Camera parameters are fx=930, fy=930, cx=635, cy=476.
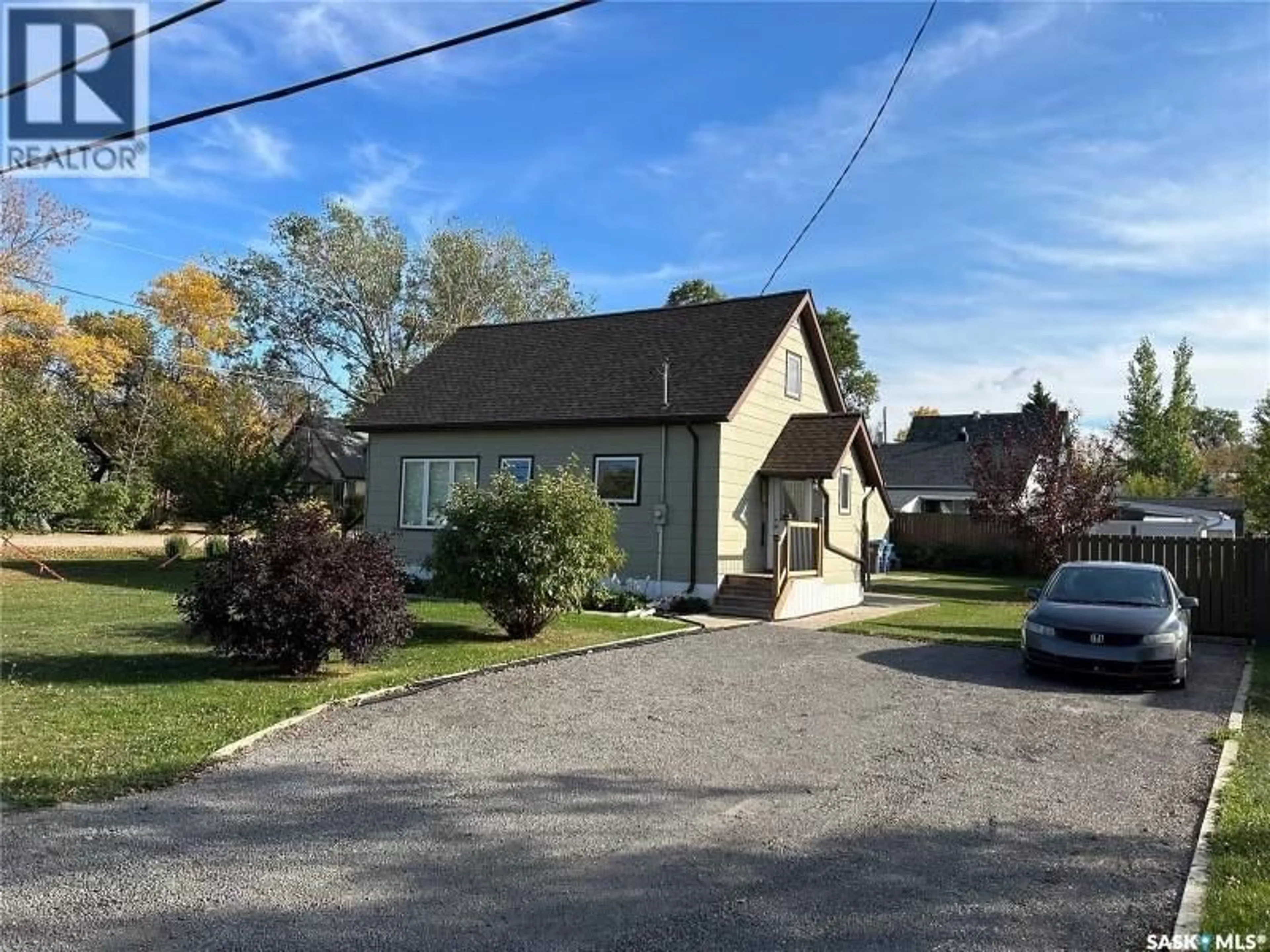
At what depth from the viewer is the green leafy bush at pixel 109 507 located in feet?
118

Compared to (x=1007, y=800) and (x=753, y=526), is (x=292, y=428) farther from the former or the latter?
(x=1007, y=800)

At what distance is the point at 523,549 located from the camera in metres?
12.8

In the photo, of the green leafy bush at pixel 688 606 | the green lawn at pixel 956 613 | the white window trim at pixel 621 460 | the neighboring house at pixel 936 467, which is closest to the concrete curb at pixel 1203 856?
the green lawn at pixel 956 613

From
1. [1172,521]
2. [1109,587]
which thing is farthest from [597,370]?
[1172,521]

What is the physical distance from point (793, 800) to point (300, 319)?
131 ft

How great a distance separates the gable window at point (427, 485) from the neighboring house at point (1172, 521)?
714 inches

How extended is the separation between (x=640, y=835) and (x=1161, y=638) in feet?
25.6

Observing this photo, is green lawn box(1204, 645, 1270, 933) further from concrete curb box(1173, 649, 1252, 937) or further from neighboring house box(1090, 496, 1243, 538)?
neighboring house box(1090, 496, 1243, 538)

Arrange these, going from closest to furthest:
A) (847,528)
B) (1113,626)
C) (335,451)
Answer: (1113,626) < (847,528) < (335,451)

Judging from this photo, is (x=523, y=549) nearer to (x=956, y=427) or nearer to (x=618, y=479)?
(x=618, y=479)

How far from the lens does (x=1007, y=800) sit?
20.6 ft

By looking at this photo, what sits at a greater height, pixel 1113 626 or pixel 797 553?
pixel 797 553

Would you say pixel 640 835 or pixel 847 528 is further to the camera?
pixel 847 528

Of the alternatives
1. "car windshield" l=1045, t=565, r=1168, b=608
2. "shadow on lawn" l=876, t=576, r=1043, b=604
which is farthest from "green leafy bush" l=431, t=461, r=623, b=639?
"shadow on lawn" l=876, t=576, r=1043, b=604
